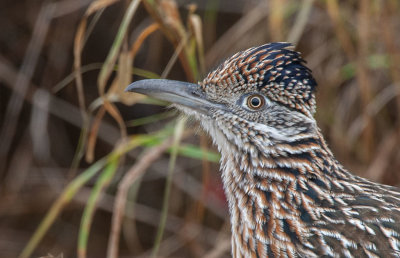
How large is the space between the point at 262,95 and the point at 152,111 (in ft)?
11.6

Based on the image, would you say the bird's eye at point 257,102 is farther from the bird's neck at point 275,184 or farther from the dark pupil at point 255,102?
the bird's neck at point 275,184

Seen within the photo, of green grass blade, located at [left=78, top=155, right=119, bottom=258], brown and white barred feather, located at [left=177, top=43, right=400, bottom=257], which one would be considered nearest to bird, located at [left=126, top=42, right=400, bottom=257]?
brown and white barred feather, located at [left=177, top=43, right=400, bottom=257]

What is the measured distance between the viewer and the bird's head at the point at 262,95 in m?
3.21

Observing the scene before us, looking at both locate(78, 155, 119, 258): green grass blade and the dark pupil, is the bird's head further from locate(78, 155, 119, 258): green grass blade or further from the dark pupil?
locate(78, 155, 119, 258): green grass blade

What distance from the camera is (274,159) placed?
3.21 m

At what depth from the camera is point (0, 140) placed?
19.4ft

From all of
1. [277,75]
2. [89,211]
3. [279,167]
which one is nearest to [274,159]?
[279,167]

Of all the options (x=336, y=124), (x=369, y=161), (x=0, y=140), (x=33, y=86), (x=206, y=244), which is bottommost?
(x=206, y=244)

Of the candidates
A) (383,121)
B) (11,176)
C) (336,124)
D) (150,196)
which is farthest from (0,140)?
(383,121)

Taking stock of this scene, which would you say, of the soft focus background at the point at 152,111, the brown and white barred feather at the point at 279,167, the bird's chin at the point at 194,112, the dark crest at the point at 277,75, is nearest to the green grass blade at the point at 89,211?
the soft focus background at the point at 152,111

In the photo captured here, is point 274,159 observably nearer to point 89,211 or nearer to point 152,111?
point 89,211

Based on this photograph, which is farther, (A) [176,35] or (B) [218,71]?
(A) [176,35]

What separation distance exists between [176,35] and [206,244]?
2.59 metres

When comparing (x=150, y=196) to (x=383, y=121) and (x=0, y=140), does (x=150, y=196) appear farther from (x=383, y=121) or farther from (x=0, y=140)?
(x=383, y=121)
